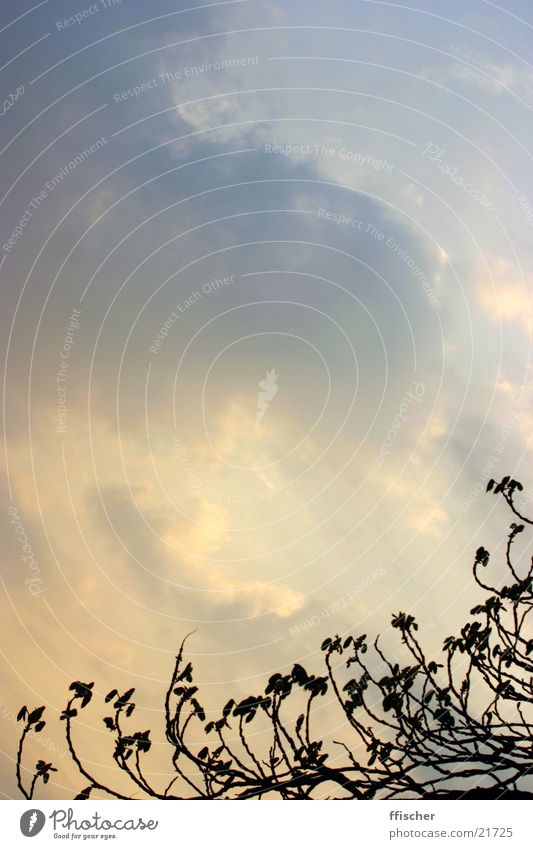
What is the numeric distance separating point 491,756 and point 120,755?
16.4ft

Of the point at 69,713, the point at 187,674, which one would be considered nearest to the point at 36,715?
the point at 69,713

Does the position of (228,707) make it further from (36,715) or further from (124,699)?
(36,715)

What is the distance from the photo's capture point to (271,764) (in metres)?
8.14
